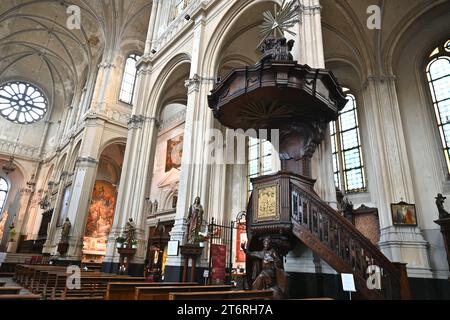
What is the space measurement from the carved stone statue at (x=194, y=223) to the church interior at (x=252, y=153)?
0.04 metres

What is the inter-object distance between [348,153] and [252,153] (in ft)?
13.3

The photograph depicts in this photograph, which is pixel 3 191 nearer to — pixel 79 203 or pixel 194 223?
pixel 79 203

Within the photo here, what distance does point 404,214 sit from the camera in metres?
7.73

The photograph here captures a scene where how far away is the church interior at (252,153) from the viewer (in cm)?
472

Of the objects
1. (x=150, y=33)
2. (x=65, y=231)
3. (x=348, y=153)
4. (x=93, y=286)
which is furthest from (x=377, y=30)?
(x=65, y=231)

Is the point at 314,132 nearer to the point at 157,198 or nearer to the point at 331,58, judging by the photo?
the point at 331,58

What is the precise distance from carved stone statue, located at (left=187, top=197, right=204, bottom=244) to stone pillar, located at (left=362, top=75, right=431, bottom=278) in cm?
482

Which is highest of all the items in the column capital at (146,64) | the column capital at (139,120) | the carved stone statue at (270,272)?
the column capital at (146,64)


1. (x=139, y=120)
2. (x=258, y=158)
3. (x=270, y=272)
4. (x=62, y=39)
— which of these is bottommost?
(x=270, y=272)

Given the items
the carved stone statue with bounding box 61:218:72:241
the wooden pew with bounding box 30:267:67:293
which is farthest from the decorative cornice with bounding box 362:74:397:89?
the carved stone statue with bounding box 61:218:72:241

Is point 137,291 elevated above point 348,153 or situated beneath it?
situated beneath

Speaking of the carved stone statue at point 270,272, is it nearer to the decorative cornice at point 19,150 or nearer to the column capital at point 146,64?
the column capital at point 146,64

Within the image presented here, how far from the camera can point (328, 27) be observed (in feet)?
31.5

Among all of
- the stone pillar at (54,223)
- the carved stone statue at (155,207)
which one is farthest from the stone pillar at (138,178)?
the stone pillar at (54,223)
